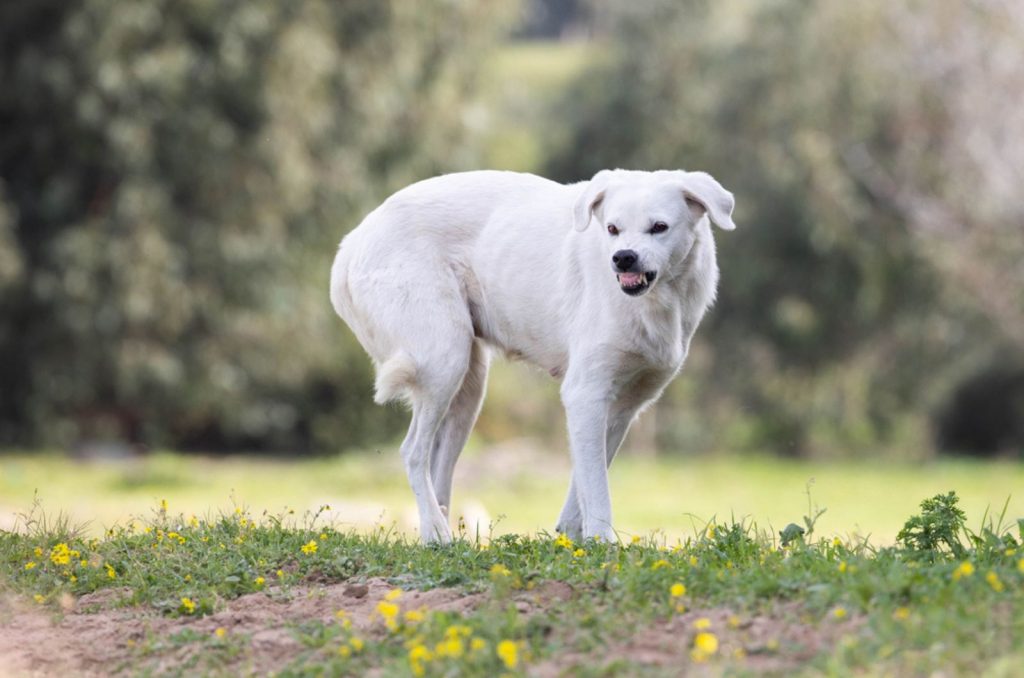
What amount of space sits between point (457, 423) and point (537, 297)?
0.87 meters

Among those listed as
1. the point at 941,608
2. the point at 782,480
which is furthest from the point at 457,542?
the point at 782,480

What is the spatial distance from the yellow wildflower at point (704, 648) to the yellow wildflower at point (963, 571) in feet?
3.13

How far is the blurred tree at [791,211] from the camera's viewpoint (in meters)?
25.7

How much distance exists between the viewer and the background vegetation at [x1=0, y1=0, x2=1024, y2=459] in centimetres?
1983

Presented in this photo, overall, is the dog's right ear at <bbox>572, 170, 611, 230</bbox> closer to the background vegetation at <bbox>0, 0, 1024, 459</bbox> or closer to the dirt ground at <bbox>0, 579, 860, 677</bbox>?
the dirt ground at <bbox>0, 579, 860, 677</bbox>

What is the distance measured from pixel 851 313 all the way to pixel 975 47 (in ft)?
28.2

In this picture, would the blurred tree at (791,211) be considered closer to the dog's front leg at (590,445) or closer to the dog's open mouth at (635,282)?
the dog's front leg at (590,445)

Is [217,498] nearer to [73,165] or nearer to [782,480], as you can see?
[73,165]

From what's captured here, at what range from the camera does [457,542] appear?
6.26 metres

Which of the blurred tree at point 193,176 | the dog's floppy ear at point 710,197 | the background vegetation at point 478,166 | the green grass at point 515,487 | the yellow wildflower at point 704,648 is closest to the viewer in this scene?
the yellow wildflower at point 704,648

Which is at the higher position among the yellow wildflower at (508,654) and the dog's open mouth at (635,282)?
the dog's open mouth at (635,282)

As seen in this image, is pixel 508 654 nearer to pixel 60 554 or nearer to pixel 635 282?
pixel 635 282

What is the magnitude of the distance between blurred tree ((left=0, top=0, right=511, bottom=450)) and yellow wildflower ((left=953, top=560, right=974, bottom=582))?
16.2 m

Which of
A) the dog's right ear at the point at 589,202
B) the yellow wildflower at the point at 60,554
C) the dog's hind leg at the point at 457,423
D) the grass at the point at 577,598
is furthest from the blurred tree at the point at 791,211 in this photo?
the yellow wildflower at the point at 60,554
